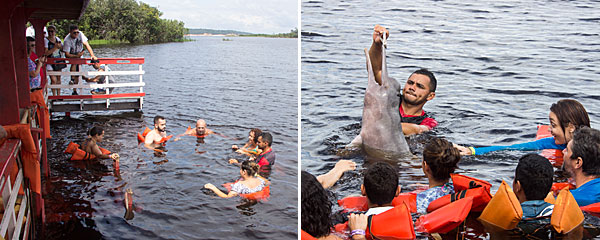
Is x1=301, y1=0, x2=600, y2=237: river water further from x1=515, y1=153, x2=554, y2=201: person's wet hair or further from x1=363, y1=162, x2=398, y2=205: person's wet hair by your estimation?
x1=515, y1=153, x2=554, y2=201: person's wet hair

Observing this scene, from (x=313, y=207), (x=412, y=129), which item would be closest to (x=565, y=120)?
(x=412, y=129)

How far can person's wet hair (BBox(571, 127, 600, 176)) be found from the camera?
18.8 feet

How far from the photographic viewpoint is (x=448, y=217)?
15.4ft

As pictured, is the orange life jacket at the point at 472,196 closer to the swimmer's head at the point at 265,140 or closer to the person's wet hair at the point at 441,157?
the person's wet hair at the point at 441,157

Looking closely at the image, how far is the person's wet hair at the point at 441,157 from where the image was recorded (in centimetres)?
525

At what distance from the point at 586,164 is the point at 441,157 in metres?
1.79

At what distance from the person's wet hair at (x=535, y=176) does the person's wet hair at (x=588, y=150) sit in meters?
1.04

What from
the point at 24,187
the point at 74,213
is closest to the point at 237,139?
the point at 74,213

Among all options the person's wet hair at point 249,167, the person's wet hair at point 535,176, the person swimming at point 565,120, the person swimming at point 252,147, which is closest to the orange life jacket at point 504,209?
the person's wet hair at point 535,176

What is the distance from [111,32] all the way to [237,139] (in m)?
64.7

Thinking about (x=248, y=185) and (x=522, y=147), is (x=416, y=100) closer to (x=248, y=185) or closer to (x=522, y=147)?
(x=522, y=147)

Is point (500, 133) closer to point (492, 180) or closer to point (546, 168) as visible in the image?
point (492, 180)

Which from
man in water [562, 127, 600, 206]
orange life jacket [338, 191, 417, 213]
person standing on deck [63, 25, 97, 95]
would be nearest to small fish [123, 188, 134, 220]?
orange life jacket [338, 191, 417, 213]

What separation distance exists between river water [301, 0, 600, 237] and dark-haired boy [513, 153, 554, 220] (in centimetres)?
137
